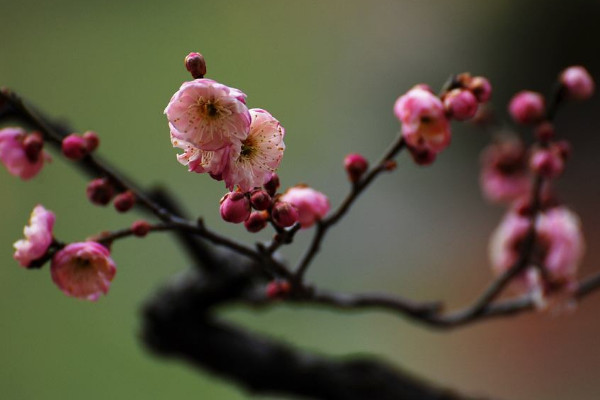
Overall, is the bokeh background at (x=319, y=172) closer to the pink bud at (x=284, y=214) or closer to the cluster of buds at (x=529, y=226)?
the cluster of buds at (x=529, y=226)

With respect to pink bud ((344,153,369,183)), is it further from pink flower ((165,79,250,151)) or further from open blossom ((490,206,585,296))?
open blossom ((490,206,585,296))

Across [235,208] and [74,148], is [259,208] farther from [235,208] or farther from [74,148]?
[74,148]

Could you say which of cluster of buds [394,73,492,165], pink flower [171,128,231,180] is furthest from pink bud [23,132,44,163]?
cluster of buds [394,73,492,165]

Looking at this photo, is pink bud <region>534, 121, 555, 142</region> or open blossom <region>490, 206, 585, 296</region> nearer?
pink bud <region>534, 121, 555, 142</region>

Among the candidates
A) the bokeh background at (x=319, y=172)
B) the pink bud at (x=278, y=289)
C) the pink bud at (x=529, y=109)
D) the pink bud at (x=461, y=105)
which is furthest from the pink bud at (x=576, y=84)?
the bokeh background at (x=319, y=172)

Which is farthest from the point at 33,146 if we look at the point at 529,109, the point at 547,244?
the point at 547,244

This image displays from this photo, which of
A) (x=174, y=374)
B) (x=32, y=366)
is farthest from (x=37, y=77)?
(x=174, y=374)

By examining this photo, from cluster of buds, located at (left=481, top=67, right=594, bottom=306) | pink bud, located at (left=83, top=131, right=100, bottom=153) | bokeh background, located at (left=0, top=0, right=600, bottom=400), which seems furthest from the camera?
bokeh background, located at (left=0, top=0, right=600, bottom=400)
